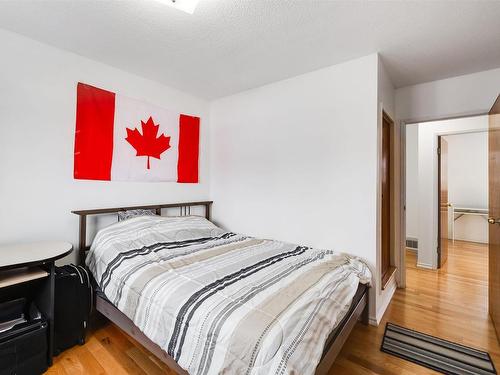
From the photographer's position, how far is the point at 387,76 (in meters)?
2.53

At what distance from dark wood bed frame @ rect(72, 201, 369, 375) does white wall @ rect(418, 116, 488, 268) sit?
2.15 m

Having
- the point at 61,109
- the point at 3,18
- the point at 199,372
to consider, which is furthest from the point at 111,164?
the point at 199,372

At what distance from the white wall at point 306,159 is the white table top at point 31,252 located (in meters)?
1.89

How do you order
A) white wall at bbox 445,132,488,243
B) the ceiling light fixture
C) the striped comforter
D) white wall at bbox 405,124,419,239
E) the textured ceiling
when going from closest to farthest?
1. the striped comforter
2. the ceiling light fixture
3. the textured ceiling
4. white wall at bbox 405,124,419,239
5. white wall at bbox 445,132,488,243

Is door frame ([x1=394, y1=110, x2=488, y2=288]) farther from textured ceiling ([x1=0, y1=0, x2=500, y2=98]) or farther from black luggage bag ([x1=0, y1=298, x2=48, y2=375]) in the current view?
black luggage bag ([x1=0, y1=298, x2=48, y2=375])

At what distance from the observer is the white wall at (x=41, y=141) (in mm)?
1888

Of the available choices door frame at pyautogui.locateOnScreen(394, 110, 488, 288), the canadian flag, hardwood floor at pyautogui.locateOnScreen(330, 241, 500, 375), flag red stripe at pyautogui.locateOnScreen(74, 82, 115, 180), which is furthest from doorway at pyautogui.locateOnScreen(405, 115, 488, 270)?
flag red stripe at pyautogui.locateOnScreen(74, 82, 115, 180)

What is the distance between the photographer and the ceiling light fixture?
4.80 ft

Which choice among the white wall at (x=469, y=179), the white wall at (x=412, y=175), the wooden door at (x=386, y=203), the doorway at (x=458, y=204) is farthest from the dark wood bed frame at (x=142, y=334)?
the white wall at (x=469, y=179)

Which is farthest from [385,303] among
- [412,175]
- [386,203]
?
[412,175]

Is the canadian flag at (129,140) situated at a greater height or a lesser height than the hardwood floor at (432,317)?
greater

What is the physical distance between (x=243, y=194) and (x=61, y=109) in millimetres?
2028

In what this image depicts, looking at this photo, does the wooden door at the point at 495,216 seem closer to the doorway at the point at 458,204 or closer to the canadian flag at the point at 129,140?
the doorway at the point at 458,204

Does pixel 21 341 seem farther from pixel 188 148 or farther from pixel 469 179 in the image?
pixel 469 179
